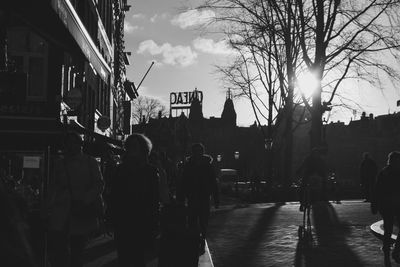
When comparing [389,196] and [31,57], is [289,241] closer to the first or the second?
[389,196]

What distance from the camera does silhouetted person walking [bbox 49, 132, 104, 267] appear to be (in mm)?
6914

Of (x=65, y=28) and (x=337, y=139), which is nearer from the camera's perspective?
(x=65, y=28)

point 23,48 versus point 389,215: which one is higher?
point 23,48

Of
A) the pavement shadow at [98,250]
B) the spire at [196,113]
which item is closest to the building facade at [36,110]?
the pavement shadow at [98,250]

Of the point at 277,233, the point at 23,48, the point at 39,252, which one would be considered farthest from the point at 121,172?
the point at 23,48

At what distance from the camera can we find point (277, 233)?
14047 millimetres

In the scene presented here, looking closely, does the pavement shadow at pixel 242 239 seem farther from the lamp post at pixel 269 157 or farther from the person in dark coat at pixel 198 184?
the lamp post at pixel 269 157

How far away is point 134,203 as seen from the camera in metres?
6.46

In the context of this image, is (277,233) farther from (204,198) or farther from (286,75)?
(286,75)

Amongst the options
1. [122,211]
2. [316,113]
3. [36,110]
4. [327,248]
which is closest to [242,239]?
A: [327,248]

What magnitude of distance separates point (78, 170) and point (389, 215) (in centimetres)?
485

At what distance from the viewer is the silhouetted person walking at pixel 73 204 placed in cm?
691

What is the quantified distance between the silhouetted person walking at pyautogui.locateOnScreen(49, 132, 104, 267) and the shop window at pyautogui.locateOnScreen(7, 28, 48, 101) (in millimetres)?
12529

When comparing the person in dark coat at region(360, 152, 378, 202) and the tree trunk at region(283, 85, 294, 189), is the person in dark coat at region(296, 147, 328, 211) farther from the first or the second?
the tree trunk at region(283, 85, 294, 189)
